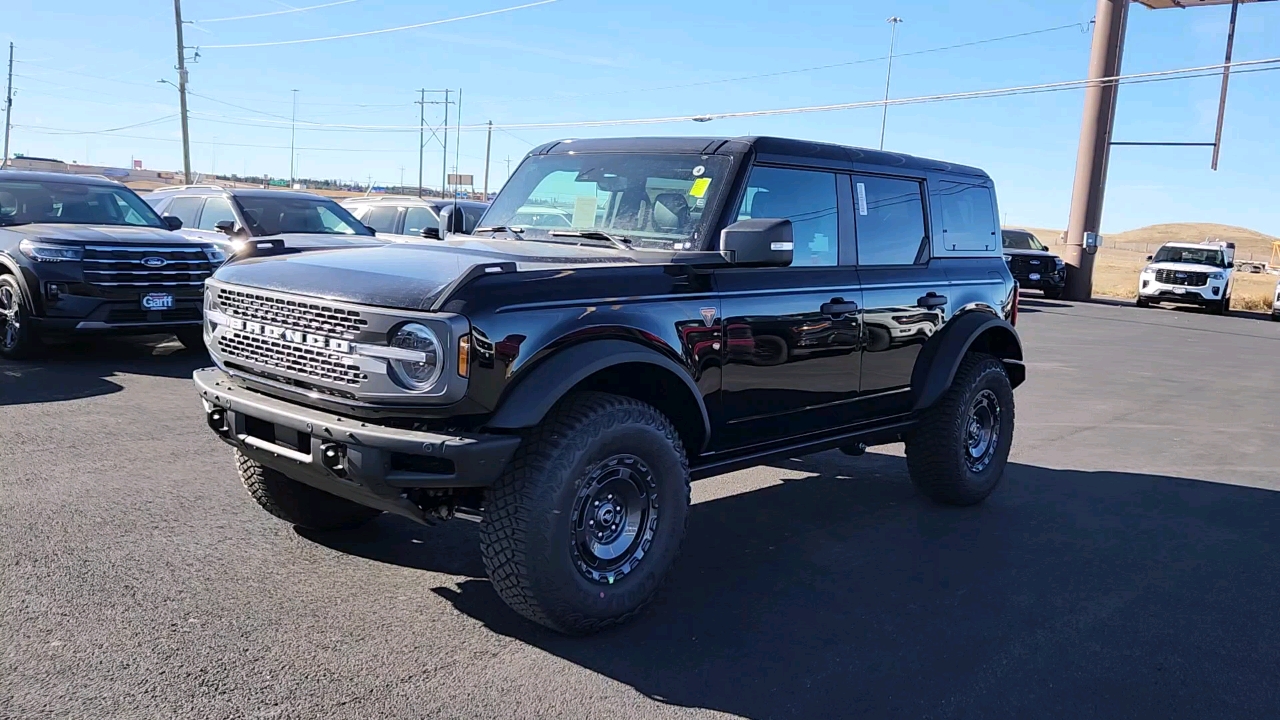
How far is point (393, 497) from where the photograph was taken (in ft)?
12.1

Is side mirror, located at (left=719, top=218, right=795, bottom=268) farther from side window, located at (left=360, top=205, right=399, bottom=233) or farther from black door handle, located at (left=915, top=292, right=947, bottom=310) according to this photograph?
side window, located at (left=360, top=205, right=399, bottom=233)

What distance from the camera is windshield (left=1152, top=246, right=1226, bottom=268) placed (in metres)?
27.3

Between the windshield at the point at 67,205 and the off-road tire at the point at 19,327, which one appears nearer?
the off-road tire at the point at 19,327

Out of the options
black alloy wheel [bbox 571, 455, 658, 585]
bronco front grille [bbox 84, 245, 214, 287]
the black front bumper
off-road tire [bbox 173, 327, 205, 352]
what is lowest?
off-road tire [bbox 173, 327, 205, 352]

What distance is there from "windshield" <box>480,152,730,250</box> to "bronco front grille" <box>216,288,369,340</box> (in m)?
1.50

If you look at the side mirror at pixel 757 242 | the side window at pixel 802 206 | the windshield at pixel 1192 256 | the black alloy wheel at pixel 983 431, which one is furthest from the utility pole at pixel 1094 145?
the side mirror at pixel 757 242

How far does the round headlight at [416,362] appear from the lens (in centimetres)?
359

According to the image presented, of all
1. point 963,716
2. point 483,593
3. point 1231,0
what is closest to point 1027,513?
point 963,716

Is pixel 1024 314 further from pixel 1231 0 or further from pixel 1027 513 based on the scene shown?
pixel 1027 513

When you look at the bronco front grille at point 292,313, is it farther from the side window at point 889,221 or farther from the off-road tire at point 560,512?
the side window at point 889,221

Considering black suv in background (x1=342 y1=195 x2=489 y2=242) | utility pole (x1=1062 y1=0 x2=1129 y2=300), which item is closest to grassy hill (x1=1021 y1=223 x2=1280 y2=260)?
utility pole (x1=1062 y1=0 x2=1129 y2=300)

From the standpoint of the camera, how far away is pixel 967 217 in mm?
6473

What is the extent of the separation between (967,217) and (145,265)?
289 inches

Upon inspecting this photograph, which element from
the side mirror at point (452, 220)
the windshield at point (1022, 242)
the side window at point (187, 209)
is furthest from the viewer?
the windshield at point (1022, 242)
